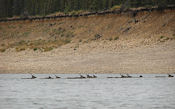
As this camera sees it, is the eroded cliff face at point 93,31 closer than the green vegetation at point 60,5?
Yes

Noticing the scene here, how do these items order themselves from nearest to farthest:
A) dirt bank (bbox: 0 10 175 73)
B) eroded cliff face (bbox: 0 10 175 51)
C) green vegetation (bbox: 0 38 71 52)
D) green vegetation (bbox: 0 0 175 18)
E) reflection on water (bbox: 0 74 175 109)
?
reflection on water (bbox: 0 74 175 109), dirt bank (bbox: 0 10 175 73), eroded cliff face (bbox: 0 10 175 51), green vegetation (bbox: 0 38 71 52), green vegetation (bbox: 0 0 175 18)

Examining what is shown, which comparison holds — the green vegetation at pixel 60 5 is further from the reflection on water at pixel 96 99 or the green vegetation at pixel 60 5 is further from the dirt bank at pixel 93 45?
the reflection on water at pixel 96 99

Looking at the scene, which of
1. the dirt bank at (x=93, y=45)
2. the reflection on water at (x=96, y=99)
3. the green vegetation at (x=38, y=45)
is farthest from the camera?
the green vegetation at (x=38, y=45)

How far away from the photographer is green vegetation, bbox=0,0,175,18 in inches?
3711

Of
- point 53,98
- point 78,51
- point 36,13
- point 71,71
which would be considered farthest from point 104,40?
point 53,98

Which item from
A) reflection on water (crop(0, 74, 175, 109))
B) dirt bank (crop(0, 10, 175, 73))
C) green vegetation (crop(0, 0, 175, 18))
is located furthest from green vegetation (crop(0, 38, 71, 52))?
reflection on water (crop(0, 74, 175, 109))

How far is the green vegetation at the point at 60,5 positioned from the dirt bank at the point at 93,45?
17.0 ft

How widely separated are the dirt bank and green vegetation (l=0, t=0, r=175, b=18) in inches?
204

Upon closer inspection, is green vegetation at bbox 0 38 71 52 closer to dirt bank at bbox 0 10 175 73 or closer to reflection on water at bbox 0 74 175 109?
dirt bank at bbox 0 10 175 73

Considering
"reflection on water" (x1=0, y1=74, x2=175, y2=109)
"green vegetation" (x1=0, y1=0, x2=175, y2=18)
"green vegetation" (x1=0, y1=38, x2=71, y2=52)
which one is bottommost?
"green vegetation" (x1=0, y1=38, x2=71, y2=52)

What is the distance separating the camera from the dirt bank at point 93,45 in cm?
6353

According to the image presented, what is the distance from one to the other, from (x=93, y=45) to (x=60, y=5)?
123 feet

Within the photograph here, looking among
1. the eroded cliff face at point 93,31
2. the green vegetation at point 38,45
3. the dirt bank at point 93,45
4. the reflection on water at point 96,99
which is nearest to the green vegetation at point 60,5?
the eroded cliff face at point 93,31

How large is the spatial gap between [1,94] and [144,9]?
55650 mm
